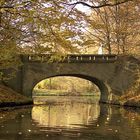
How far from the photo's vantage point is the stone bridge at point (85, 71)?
117ft

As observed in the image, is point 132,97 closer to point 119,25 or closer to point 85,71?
point 85,71

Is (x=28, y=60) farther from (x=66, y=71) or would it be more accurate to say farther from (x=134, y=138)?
(x=134, y=138)

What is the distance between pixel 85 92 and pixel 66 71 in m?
34.1

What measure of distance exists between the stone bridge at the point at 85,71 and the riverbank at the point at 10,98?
176cm

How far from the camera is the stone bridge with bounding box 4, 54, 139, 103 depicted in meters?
35.8

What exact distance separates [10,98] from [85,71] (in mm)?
8923

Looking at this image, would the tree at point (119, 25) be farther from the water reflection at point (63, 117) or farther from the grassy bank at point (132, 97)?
the water reflection at point (63, 117)

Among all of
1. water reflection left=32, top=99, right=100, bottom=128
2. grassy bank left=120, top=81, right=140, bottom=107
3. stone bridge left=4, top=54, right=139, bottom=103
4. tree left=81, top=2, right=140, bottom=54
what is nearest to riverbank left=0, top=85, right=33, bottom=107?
stone bridge left=4, top=54, right=139, bottom=103

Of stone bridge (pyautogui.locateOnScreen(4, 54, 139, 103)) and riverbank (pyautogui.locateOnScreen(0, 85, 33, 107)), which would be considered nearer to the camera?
riverbank (pyautogui.locateOnScreen(0, 85, 33, 107))

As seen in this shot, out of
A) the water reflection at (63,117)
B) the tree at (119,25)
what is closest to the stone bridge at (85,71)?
the tree at (119,25)

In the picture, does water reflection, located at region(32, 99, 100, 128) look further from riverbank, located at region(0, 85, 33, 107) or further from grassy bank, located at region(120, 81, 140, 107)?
grassy bank, located at region(120, 81, 140, 107)

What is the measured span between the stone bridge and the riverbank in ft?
5.78

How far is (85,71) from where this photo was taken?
36.7 meters

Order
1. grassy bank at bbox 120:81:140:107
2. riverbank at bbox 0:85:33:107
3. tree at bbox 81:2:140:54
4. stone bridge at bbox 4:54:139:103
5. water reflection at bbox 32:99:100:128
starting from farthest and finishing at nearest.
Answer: tree at bbox 81:2:140:54 < stone bridge at bbox 4:54:139:103 < grassy bank at bbox 120:81:140:107 < riverbank at bbox 0:85:33:107 < water reflection at bbox 32:99:100:128
